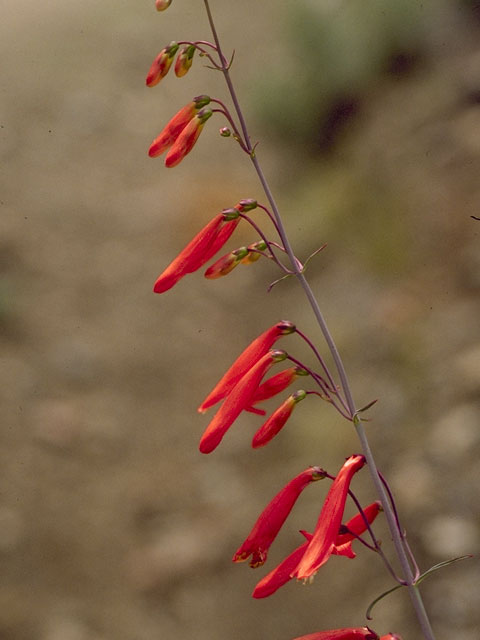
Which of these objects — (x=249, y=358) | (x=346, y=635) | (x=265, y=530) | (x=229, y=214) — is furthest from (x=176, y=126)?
(x=346, y=635)

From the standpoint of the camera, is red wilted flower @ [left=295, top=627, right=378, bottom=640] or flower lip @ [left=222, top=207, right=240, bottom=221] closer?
red wilted flower @ [left=295, top=627, right=378, bottom=640]

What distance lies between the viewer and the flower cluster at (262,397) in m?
1.73

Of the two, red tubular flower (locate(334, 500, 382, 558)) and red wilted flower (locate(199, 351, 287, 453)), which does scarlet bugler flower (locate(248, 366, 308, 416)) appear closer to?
red wilted flower (locate(199, 351, 287, 453))

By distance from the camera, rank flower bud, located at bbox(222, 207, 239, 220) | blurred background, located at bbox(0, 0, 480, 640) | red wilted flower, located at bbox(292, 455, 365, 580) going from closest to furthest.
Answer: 1. red wilted flower, located at bbox(292, 455, 365, 580)
2. flower bud, located at bbox(222, 207, 239, 220)
3. blurred background, located at bbox(0, 0, 480, 640)

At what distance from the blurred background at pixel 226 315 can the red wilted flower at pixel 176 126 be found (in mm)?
2535

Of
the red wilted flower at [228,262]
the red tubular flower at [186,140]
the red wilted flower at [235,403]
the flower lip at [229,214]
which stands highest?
the red tubular flower at [186,140]

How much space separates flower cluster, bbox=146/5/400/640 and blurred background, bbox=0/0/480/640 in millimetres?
2173

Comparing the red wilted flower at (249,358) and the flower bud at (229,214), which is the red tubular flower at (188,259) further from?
the red wilted flower at (249,358)

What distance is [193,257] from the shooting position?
1856mm

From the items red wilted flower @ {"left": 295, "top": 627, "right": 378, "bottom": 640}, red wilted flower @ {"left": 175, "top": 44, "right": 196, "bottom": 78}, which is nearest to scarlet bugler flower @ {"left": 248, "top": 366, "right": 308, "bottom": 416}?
red wilted flower @ {"left": 295, "top": 627, "right": 378, "bottom": 640}

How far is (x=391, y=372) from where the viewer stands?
14.2ft

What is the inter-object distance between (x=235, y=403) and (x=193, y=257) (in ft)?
1.07

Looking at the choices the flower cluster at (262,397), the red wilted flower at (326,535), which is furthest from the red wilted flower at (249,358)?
the red wilted flower at (326,535)

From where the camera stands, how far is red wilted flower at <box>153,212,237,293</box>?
183 centimetres
